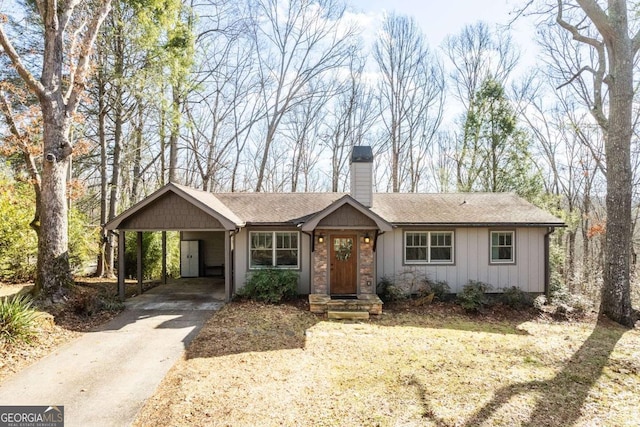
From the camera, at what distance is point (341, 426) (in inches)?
169

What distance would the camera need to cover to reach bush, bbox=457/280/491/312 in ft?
34.1

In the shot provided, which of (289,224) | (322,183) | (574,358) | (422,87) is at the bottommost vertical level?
(574,358)

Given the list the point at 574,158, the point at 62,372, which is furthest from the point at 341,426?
the point at 574,158

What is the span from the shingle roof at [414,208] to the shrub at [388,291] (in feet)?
6.37

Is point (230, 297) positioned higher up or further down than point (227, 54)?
further down

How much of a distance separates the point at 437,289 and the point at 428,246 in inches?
56.4

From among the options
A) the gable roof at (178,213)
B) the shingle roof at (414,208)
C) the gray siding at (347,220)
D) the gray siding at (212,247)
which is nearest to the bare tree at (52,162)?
the gable roof at (178,213)

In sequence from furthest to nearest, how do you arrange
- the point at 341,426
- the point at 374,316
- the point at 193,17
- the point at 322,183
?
1. the point at 322,183
2. the point at 193,17
3. the point at 374,316
4. the point at 341,426

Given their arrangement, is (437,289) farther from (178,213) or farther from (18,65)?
(18,65)

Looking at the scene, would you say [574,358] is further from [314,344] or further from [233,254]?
[233,254]

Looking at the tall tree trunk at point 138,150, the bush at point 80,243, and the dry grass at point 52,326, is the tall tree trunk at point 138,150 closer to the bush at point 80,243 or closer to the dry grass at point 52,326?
the bush at point 80,243

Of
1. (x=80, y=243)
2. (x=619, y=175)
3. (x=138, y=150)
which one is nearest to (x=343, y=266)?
(x=619, y=175)

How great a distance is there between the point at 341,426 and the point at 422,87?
77.9 ft

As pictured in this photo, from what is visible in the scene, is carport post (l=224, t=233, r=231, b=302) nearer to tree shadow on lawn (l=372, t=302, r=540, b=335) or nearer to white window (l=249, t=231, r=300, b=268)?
white window (l=249, t=231, r=300, b=268)
